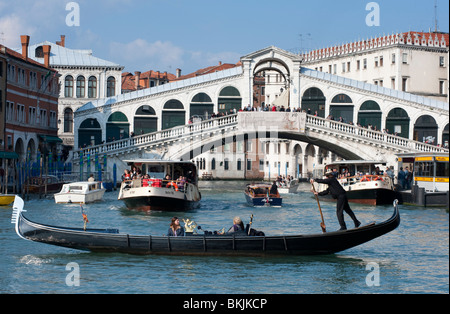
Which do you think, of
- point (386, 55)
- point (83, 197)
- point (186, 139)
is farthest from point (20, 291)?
point (386, 55)

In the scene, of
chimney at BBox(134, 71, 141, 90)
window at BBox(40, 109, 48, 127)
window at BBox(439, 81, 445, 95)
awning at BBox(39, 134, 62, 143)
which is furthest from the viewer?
chimney at BBox(134, 71, 141, 90)

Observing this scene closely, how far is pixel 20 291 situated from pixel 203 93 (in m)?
27.9

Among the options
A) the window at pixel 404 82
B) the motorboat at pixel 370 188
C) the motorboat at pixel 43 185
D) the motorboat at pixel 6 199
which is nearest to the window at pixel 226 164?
the window at pixel 404 82

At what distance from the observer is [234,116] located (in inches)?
1508

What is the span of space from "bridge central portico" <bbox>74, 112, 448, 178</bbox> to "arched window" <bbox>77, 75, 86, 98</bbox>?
50.5ft

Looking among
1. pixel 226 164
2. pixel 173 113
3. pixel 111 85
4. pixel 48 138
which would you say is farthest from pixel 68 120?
pixel 173 113

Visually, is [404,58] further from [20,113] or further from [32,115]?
[20,113]

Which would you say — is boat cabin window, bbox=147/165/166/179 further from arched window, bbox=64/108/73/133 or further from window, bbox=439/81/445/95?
window, bbox=439/81/445/95

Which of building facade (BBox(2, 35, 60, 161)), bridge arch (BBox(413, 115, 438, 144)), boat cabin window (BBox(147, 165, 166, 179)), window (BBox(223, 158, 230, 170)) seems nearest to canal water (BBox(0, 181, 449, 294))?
boat cabin window (BBox(147, 165, 166, 179))

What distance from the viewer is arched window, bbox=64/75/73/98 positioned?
5262 cm

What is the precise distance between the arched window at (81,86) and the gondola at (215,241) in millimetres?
37884

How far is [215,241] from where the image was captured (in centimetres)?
1536
